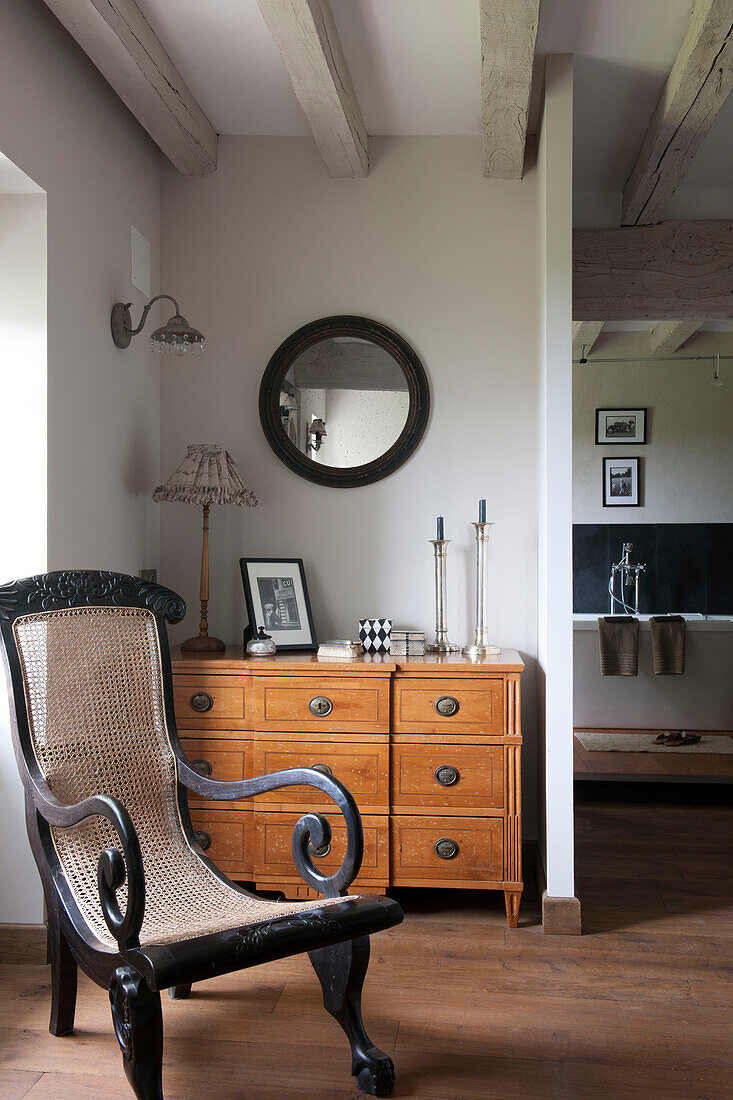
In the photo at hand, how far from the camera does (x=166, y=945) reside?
5.35 feet

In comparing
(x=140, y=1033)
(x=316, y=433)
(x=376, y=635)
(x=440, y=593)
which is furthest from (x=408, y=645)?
(x=140, y=1033)

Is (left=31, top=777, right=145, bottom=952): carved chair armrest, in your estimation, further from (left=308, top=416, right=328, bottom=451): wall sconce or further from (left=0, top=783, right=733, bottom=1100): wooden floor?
(left=308, top=416, right=328, bottom=451): wall sconce

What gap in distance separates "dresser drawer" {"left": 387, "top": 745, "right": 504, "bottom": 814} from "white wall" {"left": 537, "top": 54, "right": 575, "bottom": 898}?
0.18m

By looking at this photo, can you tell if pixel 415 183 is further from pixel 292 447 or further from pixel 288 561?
pixel 288 561

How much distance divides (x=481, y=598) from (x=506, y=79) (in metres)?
1.63

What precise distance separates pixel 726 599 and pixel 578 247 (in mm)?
3402

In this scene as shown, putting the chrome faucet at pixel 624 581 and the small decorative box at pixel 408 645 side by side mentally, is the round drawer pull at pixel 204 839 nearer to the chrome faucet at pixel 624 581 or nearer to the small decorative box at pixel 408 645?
the small decorative box at pixel 408 645

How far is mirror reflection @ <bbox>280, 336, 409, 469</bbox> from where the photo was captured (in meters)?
3.27

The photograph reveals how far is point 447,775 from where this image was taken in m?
2.75

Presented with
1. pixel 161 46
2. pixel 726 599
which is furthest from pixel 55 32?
pixel 726 599

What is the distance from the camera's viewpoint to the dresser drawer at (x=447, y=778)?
9.02 ft

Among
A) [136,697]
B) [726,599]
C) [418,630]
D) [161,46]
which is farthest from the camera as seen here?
[726,599]

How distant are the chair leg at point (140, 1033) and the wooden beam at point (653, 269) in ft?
9.67

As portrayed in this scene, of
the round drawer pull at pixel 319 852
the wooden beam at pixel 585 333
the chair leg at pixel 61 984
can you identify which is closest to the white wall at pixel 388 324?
the round drawer pull at pixel 319 852
